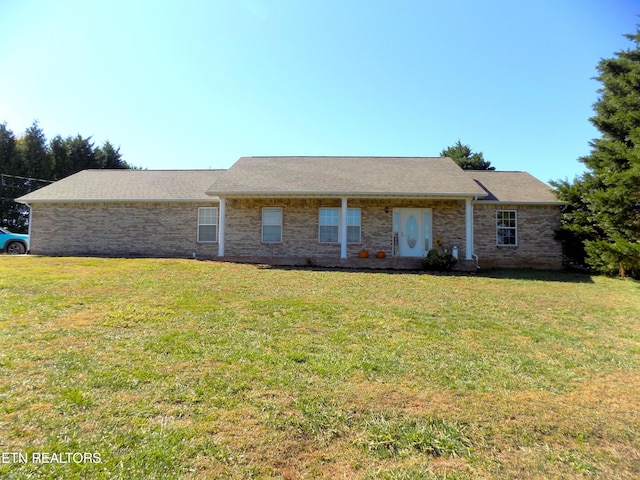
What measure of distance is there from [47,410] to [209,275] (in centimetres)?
703

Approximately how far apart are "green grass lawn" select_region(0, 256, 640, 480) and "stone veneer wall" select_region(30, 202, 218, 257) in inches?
326

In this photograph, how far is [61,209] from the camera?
15.9 meters

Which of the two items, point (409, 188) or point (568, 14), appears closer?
point (568, 14)

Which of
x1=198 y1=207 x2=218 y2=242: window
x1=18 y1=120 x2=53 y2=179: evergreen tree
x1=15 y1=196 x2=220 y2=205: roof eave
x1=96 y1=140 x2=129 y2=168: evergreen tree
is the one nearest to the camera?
x1=15 y1=196 x2=220 y2=205: roof eave

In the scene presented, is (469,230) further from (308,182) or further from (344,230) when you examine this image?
(308,182)

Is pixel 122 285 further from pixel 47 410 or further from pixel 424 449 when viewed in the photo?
pixel 424 449

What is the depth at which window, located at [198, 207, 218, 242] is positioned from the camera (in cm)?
1534

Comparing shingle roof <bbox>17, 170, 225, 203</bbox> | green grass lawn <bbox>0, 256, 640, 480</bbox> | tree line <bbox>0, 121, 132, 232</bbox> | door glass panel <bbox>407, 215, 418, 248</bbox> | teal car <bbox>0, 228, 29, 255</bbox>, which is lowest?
green grass lawn <bbox>0, 256, 640, 480</bbox>

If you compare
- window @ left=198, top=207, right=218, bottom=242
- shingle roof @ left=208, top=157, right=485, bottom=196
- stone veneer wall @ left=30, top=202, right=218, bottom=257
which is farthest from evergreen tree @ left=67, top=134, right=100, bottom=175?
window @ left=198, top=207, right=218, bottom=242

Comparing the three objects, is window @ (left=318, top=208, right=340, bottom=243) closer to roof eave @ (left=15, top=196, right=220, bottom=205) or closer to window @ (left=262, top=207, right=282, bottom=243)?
window @ (left=262, top=207, right=282, bottom=243)

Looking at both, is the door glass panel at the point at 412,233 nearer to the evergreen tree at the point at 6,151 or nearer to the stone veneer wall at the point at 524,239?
the stone veneer wall at the point at 524,239

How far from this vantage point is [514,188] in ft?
52.3

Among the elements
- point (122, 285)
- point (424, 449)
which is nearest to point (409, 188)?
point (122, 285)

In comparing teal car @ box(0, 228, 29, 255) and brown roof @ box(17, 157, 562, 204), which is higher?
brown roof @ box(17, 157, 562, 204)
